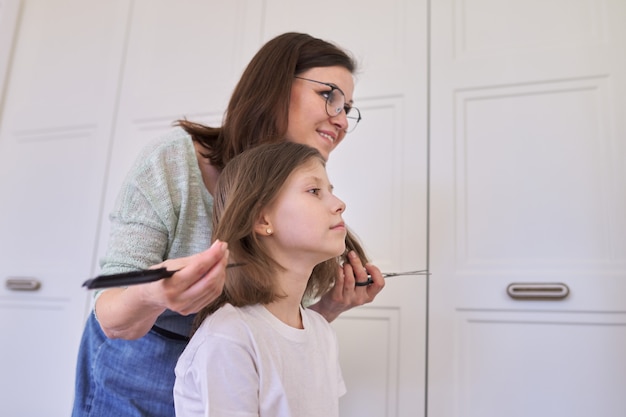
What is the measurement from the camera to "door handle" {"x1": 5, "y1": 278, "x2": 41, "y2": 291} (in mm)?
2000

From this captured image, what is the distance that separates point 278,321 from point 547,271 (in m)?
0.84

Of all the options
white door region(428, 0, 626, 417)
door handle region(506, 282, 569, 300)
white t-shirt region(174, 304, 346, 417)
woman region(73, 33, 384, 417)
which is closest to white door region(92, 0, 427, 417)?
white door region(428, 0, 626, 417)

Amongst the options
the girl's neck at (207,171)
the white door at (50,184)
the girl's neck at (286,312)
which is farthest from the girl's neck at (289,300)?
the white door at (50,184)

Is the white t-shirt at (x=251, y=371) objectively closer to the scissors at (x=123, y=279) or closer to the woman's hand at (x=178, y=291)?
the woman's hand at (x=178, y=291)

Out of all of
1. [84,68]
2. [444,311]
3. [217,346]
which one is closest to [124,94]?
[84,68]

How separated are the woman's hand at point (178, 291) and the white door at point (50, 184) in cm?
129

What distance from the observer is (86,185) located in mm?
2055

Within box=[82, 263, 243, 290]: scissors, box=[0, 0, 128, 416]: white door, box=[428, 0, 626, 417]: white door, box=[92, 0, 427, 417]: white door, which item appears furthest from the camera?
box=[0, 0, 128, 416]: white door

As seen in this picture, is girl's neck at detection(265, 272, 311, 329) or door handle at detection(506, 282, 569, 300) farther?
door handle at detection(506, 282, 569, 300)

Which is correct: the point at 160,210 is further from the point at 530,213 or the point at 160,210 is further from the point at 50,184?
the point at 50,184

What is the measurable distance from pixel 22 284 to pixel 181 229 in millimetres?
1354

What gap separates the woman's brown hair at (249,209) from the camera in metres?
0.89

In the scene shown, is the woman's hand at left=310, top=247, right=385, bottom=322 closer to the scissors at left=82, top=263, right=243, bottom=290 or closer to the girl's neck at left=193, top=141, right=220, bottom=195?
the girl's neck at left=193, top=141, right=220, bottom=195

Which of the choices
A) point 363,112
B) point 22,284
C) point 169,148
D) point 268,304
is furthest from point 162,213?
point 22,284
